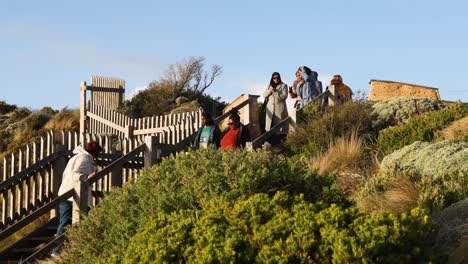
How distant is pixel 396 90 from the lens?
25719mm

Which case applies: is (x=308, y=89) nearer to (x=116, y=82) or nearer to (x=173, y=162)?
(x=116, y=82)

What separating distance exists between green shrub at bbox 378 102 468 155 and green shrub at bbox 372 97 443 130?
1054 millimetres

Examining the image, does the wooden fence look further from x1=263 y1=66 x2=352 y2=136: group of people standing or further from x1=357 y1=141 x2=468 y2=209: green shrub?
x1=357 y1=141 x2=468 y2=209: green shrub

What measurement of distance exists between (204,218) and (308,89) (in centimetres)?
1448

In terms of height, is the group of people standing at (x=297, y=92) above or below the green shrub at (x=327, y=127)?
above

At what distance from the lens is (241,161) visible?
9.16 meters

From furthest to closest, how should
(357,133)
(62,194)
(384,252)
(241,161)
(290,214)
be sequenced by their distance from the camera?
(357,133), (62,194), (241,161), (290,214), (384,252)

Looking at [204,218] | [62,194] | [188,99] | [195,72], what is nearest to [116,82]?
[188,99]

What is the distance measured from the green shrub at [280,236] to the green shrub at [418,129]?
9410 mm

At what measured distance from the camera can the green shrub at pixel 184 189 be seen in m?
8.77

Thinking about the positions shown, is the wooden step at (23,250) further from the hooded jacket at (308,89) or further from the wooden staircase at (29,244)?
the hooded jacket at (308,89)

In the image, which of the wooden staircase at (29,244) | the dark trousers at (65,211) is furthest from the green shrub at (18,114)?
the dark trousers at (65,211)

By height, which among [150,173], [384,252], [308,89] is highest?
[308,89]

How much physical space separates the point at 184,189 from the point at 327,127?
10.2m
